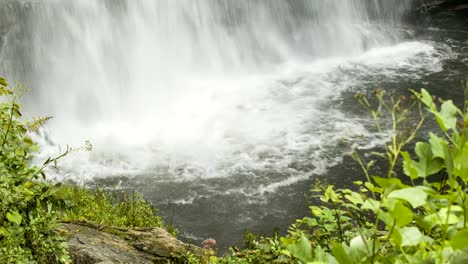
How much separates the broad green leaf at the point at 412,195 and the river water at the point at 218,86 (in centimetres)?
539

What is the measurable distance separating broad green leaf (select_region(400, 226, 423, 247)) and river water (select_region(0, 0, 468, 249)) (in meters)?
5.33

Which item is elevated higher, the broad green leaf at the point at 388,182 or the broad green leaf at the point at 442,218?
the broad green leaf at the point at 388,182

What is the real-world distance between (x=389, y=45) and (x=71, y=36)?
804 centimetres

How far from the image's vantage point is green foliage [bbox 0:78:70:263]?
2342 millimetres

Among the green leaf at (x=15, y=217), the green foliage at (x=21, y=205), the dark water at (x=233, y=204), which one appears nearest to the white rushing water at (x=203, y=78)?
the dark water at (x=233, y=204)

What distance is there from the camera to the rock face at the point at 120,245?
355 centimetres

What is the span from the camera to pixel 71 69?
10.7 meters

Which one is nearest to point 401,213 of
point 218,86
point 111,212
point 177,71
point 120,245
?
point 120,245

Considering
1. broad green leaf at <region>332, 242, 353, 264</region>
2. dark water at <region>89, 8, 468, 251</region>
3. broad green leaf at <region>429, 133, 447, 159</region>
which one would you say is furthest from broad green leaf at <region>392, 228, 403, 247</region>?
dark water at <region>89, 8, 468, 251</region>

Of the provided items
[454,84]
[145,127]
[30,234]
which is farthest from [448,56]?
[30,234]

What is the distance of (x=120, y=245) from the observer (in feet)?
13.3

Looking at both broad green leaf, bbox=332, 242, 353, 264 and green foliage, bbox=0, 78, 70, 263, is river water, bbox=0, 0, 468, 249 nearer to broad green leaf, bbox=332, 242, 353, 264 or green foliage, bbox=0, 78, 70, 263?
green foliage, bbox=0, 78, 70, 263

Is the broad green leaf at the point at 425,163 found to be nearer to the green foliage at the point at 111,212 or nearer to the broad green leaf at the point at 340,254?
the broad green leaf at the point at 340,254

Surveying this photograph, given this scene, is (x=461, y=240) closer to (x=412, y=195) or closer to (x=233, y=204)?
(x=412, y=195)
